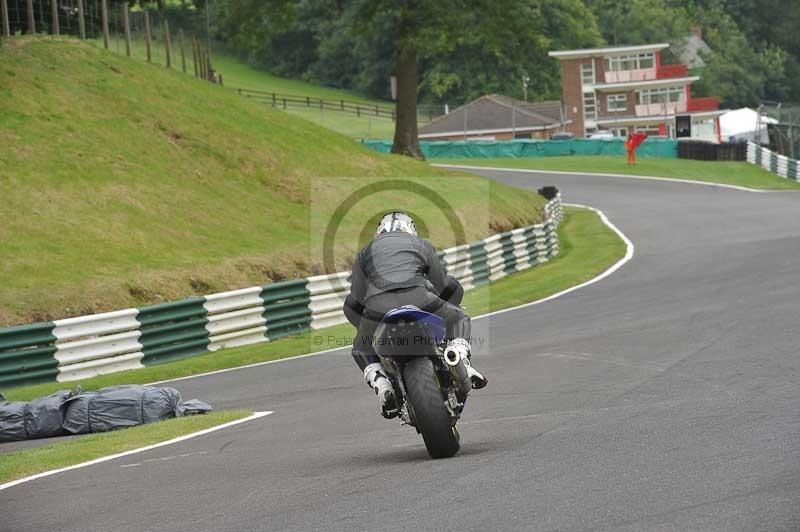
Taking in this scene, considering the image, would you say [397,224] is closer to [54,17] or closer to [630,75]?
[54,17]

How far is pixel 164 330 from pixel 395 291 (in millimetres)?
10190

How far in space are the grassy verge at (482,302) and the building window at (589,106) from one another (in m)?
66.6

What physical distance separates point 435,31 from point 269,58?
81.9m

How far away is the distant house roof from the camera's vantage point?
92062mm

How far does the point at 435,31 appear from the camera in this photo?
39562 millimetres

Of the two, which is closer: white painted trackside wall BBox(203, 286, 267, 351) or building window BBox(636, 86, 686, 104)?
white painted trackside wall BBox(203, 286, 267, 351)

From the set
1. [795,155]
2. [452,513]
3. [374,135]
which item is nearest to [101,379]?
[452,513]

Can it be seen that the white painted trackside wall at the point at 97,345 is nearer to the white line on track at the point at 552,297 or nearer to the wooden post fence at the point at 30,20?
the white line on track at the point at 552,297

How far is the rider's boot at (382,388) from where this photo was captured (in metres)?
8.55

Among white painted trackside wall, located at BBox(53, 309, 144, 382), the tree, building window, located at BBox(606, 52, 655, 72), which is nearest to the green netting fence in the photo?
the tree

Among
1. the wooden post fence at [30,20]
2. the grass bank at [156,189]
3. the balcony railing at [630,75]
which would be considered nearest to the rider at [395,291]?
the grass bank at [156,189]

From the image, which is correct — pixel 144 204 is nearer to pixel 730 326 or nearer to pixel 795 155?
pixel 730 326

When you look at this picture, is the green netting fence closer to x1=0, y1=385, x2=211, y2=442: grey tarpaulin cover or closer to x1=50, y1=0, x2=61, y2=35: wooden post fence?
x1=50, y1=0, x2=61, y2=35: wooden post fence

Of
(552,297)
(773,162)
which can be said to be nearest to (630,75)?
(773,162)
